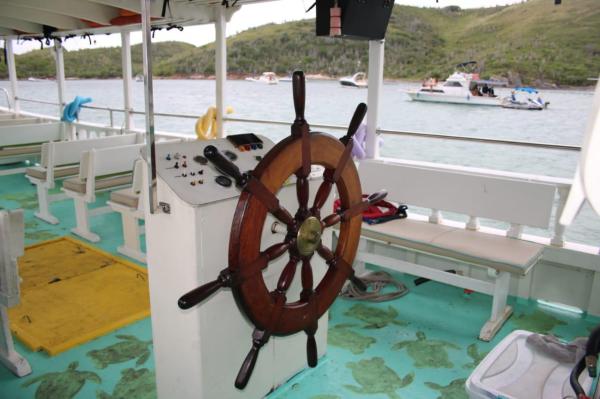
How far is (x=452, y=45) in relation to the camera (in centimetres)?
376

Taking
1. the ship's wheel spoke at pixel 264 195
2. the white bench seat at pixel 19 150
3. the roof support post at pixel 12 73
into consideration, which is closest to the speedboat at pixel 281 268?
the ship's wheel spoke at pixel 264 195

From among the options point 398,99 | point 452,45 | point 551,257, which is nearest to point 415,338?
point 551,257

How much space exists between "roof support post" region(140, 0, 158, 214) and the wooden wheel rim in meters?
0.40

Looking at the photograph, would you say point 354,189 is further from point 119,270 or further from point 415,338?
point 119,270

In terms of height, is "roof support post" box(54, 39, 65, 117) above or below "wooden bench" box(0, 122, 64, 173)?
above

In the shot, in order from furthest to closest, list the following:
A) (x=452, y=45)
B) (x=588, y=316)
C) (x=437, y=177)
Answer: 1. (x=452, y=45)
2. (x=437, y=177)
3. (x=588, y=316)

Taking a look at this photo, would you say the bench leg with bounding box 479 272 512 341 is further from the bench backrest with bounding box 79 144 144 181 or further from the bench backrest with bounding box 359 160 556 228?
the bench backrest with bounding box 79 144 144 181

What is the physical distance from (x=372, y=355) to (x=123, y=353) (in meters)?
1.15

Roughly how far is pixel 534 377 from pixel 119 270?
8.24ft

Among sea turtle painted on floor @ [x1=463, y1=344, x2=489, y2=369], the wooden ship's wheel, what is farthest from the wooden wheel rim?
sea turtle painted on floor @ [x1=463, y1=344, x2=489, y2=369]

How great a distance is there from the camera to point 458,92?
5.64m

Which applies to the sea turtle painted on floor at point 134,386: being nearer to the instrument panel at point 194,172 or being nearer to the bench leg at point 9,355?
the bench leg at point 9,355

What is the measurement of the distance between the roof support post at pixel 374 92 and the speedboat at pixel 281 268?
0.6 inches

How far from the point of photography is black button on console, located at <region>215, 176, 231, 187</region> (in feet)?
4.90
